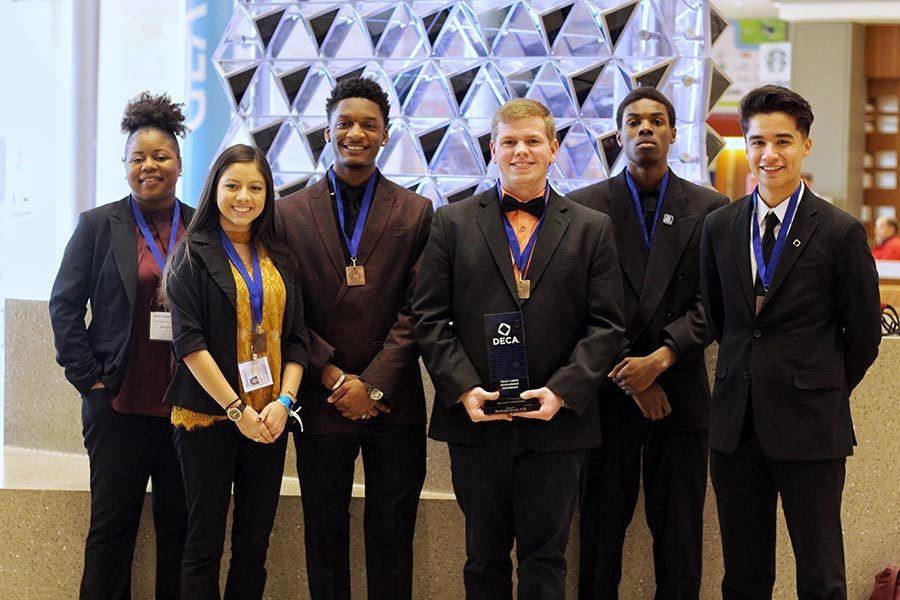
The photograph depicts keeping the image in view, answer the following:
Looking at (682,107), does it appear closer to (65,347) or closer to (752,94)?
(752,94)

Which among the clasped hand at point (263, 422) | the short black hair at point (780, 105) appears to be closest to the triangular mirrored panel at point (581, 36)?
the short black hair at point (780, 105)

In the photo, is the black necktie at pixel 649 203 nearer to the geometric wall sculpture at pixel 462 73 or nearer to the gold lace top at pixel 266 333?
the geometric wall sculpture at pixel 462 73

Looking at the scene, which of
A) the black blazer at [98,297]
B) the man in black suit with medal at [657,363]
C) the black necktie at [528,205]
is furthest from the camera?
the black blazer at [98,297]

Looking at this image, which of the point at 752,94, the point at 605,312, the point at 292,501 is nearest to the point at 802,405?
the point at 605,312

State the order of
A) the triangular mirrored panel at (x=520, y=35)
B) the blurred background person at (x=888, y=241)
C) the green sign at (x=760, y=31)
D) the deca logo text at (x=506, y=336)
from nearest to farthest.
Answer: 1. the deca logo text at (x=506, y=336)
2. the triangular mirrored panel at (x=520, y=35)
3. the blurred background person at (x=888, y=241)
4. the green sign at (x=760, y=31)

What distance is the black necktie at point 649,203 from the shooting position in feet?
11.3

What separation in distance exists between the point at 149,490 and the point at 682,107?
2.31 metres

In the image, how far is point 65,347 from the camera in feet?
11.4

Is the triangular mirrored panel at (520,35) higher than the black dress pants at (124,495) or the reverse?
higher

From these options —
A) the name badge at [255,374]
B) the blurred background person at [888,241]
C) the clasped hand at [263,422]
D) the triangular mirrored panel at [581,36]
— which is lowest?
the clasped hand at [263,422]

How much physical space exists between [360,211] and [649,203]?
2.88ft

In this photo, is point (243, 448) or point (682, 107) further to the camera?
point (682, 107)

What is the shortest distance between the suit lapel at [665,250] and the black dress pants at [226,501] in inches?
44.7

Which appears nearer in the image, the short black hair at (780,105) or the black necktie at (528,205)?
the short black hair at (780,105)
